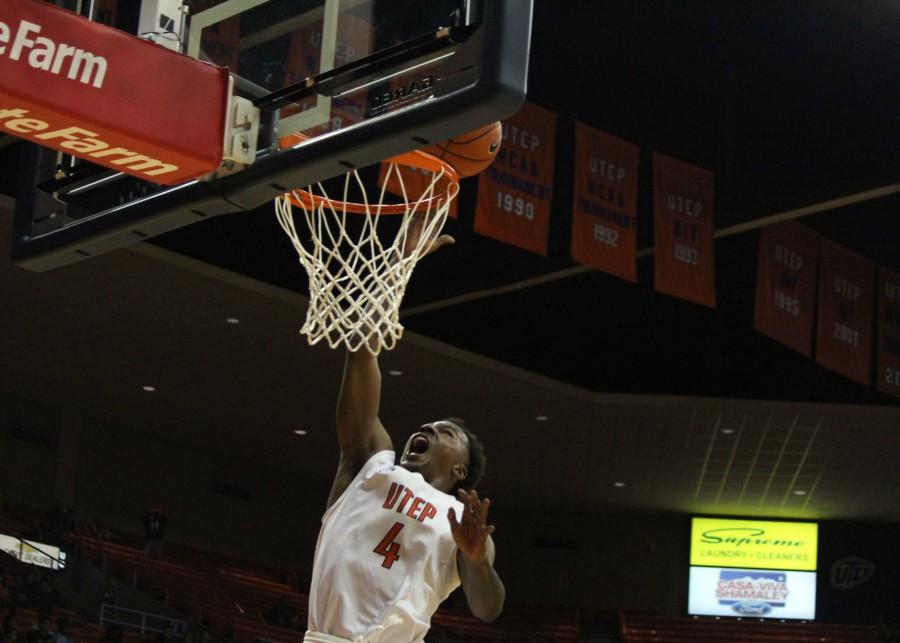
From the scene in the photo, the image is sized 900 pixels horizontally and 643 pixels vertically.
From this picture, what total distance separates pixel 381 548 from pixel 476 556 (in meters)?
0.41

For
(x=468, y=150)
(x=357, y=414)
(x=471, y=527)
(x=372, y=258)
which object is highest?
(x=468, y=150)

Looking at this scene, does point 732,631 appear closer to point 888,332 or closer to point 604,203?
point 888,332

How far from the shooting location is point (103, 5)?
4.80 m

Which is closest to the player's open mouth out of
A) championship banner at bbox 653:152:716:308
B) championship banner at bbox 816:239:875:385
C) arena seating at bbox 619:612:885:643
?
championship banner at bbox 653:152:716:308

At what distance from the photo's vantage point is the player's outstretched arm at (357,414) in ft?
18.1

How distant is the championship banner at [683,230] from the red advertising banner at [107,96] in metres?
9.67

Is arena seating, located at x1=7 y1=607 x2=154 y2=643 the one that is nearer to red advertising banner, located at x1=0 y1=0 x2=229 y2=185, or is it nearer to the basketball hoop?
the basketball hoop

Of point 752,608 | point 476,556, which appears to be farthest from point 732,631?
point 476,556

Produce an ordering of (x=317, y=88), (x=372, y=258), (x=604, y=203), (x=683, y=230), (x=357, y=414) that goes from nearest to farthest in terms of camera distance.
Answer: (x=317, y=88) < (x=357, y=414) < (x=372, y=258) < (x=604, y=203) < (x=683, y=230)

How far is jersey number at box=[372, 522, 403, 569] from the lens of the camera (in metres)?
5.27

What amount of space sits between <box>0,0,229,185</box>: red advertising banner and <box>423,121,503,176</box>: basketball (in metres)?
1.62

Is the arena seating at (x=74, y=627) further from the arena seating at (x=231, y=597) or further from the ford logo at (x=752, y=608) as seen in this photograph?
the ford logo at (x=752, y=608)

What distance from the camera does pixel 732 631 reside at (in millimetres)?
25328

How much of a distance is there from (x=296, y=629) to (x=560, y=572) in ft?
26.1
